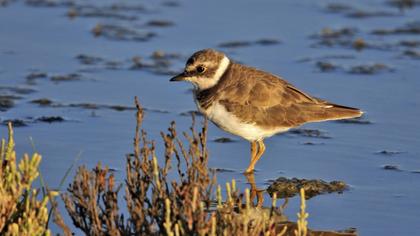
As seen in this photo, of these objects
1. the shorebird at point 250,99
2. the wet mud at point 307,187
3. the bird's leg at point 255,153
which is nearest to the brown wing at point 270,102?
the shorebird at point 250,99

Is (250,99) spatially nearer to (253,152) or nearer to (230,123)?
(230,123)

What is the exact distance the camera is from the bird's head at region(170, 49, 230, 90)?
779 cm

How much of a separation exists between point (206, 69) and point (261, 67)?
2.64 metres

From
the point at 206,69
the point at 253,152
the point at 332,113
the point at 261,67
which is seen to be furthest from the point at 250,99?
the point at 261,67

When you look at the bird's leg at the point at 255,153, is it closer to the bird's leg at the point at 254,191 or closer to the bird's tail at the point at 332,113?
the bird's leg at the point at 254,191

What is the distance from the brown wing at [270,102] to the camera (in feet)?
25.2

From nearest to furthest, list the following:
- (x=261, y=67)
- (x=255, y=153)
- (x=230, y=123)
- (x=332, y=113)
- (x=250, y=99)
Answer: (x=230, y=123) < (x=250, y=99) < (x=332, y=113) < (x=255, y=153) < (x=261, y=67)

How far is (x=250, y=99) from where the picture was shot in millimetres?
7719

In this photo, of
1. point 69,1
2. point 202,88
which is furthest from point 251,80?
point 69,1

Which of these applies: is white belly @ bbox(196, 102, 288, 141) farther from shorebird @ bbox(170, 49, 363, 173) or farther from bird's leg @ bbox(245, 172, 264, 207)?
bird's leg @ bbox(245, 172, 264, 207)

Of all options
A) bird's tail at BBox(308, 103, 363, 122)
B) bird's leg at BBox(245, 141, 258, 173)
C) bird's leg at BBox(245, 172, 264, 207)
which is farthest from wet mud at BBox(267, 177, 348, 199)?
bird's tail at BBox(308, 103, 363, 122)

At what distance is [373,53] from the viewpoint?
1103 cm

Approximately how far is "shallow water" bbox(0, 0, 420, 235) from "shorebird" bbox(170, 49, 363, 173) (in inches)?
A: 14.8

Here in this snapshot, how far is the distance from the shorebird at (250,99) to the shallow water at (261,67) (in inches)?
14.8
